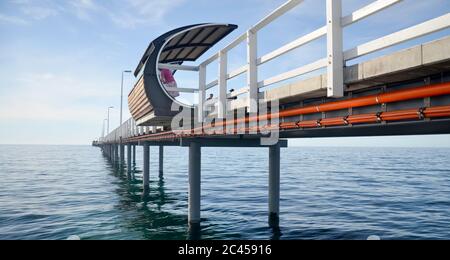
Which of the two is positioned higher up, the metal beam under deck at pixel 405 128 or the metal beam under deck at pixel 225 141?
the metal beam under deck at pixel 405 128

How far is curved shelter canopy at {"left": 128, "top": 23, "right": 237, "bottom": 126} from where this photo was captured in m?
17.7

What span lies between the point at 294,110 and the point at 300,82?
0.99 meters

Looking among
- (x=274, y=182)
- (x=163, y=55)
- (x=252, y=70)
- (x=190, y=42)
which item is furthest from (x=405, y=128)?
(x=163, y=55)

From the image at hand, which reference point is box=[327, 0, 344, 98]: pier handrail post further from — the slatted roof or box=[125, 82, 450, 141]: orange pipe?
the slatted roof

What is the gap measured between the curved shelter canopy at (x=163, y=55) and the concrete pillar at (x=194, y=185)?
2.15 m

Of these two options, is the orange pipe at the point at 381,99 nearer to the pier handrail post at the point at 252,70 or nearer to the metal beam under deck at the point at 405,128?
the metal beam under deck at the point at 405,128

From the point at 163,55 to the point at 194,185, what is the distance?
8.31 meters

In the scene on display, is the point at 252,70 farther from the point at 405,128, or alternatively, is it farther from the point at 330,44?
the point at 405,128

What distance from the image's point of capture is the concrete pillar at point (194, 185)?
1723 cm

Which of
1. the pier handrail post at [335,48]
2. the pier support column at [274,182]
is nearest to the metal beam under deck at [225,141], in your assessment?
the pier support column at [274,182]
